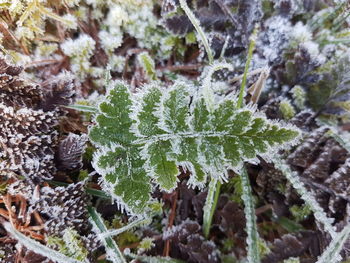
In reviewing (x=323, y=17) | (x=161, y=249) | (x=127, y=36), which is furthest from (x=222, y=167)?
(x=323, y=17)

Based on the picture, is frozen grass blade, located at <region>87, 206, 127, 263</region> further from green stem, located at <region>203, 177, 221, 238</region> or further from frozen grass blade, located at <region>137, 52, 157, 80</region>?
frozen grass blade, located at <region>137, 52, 157, 80</region>

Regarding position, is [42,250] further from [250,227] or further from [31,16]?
[31,16]

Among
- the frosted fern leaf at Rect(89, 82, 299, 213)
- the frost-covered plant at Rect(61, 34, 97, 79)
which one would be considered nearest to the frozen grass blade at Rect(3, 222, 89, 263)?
the frosted fern leaf at Rect(89, 82, 299, 213)

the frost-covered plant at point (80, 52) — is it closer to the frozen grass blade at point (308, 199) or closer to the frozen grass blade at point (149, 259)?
the frozen grass blade at point (149, 259)

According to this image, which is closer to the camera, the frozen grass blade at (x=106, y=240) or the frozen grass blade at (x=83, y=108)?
the frozen grass blade at (x=106, y=240)

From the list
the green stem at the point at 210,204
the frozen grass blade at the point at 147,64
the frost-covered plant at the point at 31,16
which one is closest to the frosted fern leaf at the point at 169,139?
the green stem at the point at 210,204

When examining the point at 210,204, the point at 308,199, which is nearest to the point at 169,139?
the point at 210,204
